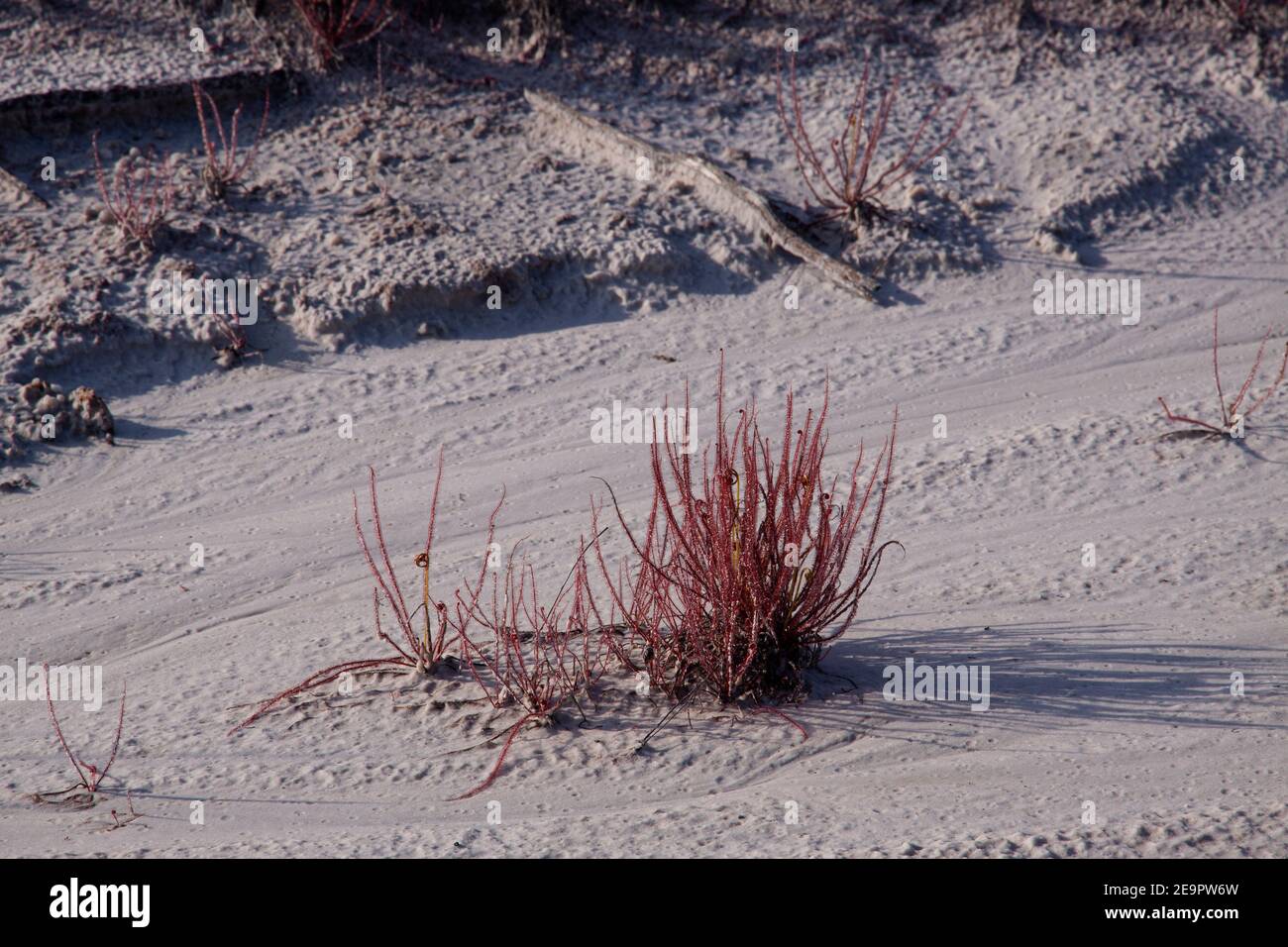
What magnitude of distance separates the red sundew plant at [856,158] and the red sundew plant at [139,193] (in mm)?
3838

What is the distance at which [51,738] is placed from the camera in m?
4.34

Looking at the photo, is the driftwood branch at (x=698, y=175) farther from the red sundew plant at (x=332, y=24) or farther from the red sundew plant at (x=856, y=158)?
the red sundew plant at (x=332, y=24)

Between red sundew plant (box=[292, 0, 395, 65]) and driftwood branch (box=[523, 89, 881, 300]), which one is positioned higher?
red sundew plant (box=[292, 0, 395, 65])

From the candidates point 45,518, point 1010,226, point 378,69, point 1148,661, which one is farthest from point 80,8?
point 1148,661

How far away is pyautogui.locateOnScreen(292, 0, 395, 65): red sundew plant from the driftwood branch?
1201mm

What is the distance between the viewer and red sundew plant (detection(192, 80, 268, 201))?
771 cm

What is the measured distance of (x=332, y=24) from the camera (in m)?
8.80

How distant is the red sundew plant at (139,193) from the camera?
7.27 meters

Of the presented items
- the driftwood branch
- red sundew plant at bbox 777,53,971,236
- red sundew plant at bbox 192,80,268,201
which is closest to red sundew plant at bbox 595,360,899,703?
the driftwood branch

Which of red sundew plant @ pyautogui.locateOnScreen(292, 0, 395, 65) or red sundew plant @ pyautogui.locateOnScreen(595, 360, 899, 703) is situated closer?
red sundew plant @ pyautogui.locateOnScreen(595, 360, 899, 703)

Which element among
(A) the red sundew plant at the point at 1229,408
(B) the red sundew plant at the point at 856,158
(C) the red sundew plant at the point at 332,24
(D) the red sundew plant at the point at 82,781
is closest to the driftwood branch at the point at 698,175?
(B) the red sundew plant at the point at 856,158

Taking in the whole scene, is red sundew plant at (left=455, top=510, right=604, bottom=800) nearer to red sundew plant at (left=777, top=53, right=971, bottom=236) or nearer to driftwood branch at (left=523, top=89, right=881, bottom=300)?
driftwood branch at (left=523, top=89, right=881, bottom=300)

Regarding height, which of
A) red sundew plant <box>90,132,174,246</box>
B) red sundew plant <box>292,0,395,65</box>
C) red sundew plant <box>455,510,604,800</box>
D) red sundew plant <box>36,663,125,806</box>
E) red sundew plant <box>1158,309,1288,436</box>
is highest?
red sundew plant <box>292,0,395,65</box>

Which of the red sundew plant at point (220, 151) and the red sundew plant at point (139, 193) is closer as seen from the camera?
the red sundew plant at point (139, 193)
